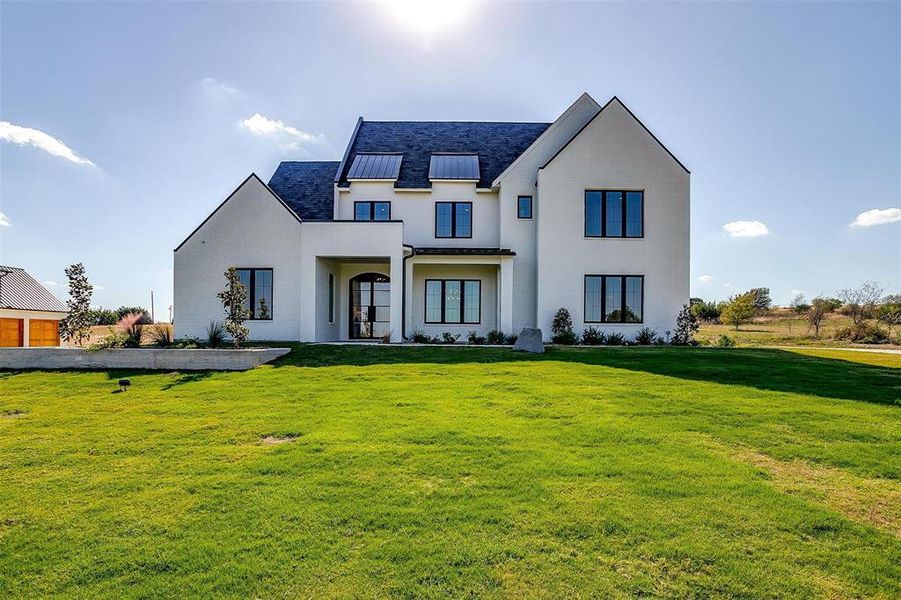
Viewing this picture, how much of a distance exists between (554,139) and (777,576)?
20.1 m

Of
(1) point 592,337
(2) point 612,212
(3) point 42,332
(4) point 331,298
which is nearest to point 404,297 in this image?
(4) point 331,298

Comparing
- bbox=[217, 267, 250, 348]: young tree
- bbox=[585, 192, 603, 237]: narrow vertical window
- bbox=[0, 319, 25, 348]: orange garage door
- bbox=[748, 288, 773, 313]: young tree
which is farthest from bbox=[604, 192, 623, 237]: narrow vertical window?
bbox=[748, 288, 773, 313]: young tree

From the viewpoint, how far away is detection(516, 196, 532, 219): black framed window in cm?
2081

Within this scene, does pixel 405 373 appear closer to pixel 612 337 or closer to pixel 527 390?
pixel 527 390

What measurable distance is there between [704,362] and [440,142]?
17232mm

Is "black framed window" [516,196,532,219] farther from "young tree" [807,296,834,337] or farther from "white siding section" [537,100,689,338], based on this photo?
"young tree" [807,296,834,337]

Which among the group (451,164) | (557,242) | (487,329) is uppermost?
(451,164)

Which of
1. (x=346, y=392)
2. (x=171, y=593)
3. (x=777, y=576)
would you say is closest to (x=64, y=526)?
(x=171, y=593)

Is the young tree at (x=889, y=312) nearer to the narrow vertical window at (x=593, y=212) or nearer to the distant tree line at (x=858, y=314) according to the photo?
the distant tree line at (x=858, y=314)

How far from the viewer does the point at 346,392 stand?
31.9 feet

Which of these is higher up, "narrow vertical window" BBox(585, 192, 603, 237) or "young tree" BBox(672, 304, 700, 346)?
"narrow vertical window" BBox(585, 192, 603, 237)

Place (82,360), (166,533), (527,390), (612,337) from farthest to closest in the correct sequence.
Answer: (612,337)
(82,360)
(527,390)
(166,533)

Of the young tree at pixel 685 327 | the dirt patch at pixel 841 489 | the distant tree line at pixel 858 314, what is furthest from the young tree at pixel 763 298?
the dirt patch at pixel 841 489

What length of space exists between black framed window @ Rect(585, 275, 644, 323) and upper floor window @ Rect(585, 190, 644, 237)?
6.54 ft
